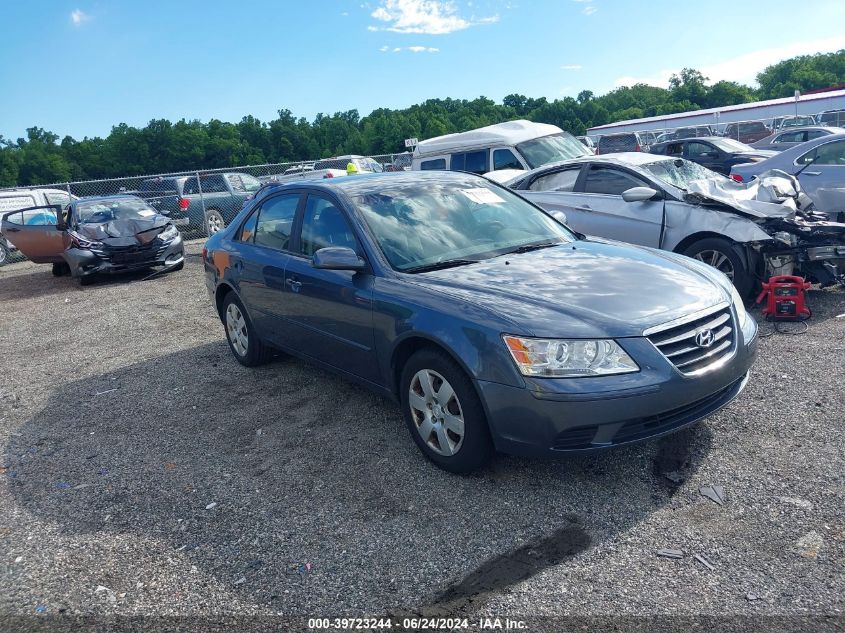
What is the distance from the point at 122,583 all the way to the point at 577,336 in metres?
2.49

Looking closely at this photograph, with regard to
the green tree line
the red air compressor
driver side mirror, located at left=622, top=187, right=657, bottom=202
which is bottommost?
the red air compressor

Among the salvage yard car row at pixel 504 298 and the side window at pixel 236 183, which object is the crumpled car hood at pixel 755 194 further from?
the side window at pixel 236 183

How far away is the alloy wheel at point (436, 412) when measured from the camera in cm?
377

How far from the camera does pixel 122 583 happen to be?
127 inches

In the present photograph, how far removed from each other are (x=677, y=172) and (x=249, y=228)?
16.4ft

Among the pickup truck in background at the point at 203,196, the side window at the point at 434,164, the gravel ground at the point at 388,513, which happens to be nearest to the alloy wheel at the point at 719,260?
the gravel ground at the point at 388,513

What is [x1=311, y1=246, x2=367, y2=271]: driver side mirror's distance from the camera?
421cm

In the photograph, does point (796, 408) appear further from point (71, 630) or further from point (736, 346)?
point (71, 630)

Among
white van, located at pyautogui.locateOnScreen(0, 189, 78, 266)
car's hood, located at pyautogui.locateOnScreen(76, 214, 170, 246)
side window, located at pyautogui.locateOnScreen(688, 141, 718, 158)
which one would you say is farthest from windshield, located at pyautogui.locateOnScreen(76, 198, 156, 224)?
→ side window, located at pyautogui.locateOnScreen(688, 141, 718, 158)

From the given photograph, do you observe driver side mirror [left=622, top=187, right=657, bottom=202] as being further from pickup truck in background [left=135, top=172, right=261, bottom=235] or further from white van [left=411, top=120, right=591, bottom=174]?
pickup truck in background [left=135, top=172, right=261, bottom=235]

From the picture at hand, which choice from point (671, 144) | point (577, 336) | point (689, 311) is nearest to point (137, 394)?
point (577, 336)

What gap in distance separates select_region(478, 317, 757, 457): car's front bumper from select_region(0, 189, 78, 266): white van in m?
16.2

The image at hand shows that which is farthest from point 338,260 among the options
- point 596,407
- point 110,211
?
point 110,211

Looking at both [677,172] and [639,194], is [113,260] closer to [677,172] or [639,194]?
[639,194]
